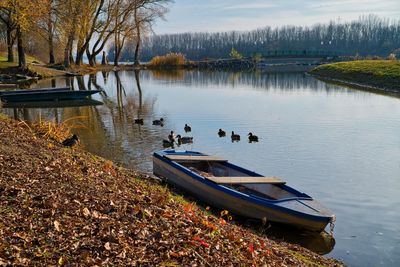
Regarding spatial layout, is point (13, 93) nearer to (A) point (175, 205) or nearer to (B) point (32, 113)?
(B) point (32, 113)

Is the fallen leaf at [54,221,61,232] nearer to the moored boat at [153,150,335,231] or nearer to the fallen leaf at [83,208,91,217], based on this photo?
the fallen leaf at [83,208,91,217]

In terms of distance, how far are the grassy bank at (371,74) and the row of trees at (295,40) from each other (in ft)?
249

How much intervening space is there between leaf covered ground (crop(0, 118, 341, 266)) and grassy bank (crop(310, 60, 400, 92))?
34.1 metres

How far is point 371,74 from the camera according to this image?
43.7 m

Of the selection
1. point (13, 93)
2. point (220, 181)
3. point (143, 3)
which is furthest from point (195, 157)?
point (143, 3)

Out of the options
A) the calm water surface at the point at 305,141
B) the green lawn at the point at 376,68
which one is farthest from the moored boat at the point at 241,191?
the green lawn at the point at 376,68

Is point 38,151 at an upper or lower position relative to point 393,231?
upper

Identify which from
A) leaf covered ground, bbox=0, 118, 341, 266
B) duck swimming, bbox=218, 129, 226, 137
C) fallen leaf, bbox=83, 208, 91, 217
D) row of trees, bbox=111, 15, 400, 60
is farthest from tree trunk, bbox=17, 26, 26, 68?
row of trees, bbox=111, 15, 400, 60

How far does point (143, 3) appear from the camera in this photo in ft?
221

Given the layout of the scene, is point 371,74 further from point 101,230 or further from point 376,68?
point 101,230

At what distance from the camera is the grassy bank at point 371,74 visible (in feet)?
128

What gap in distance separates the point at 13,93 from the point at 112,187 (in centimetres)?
2149

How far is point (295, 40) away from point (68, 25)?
10332 cm

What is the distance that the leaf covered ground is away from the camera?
5.10 meters
